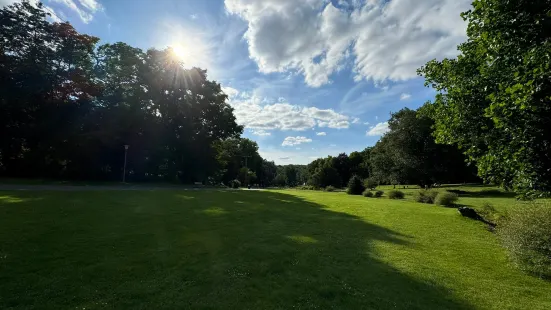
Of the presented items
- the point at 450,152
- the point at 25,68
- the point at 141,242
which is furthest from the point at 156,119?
Result: the point at 450,152

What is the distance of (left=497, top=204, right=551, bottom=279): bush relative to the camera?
23.2 feet

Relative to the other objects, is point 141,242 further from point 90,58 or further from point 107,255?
point 90,58

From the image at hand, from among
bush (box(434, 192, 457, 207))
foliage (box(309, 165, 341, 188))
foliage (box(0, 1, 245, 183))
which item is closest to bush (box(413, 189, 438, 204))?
bush (box(434, 192, 457, 207))

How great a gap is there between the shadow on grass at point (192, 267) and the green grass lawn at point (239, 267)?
0.08ft

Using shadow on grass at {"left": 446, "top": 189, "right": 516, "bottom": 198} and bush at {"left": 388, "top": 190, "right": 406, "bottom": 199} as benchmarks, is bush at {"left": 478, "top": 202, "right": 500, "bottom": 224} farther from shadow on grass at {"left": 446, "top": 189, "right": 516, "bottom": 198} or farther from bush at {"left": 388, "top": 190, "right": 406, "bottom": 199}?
shadow on grass at {"left": 446, "top": 189, "right": 516, "bottom": 198}

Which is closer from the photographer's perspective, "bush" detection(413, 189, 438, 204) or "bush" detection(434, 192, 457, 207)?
"bush" detection(434, 192, 457, 207)

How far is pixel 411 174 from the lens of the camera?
39625mm

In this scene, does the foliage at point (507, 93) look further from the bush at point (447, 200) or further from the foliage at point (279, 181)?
the foliage at point (279, 181)

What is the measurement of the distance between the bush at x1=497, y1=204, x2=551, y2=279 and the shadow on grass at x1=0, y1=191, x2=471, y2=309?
292 cm

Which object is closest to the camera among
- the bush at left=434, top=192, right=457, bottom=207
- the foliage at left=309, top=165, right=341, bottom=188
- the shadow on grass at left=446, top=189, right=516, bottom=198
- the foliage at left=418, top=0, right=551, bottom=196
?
the foliage at left=418, top=0, right=551, bottom=196

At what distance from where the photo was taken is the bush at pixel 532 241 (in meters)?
7.07

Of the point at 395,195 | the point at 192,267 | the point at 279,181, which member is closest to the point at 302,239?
the point at 192,267

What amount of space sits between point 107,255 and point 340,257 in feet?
18.8

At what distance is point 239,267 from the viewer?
6.21 metres
